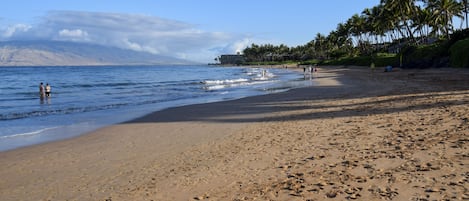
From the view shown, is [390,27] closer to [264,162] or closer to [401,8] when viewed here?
[401,8]

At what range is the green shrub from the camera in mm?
36438

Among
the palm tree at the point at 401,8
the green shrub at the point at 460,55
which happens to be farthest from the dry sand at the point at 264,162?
the palm tree at the point at 401,8

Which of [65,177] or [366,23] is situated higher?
[366,23]

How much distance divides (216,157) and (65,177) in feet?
9.03

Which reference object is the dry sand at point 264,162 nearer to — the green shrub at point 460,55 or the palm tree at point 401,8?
the green shrub at point 460,55

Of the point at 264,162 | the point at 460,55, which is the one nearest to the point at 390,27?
the point at 460,55

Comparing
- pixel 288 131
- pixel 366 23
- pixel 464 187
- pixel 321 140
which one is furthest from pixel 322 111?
pixel 366 23

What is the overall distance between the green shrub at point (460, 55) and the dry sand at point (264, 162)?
29372 millimetres

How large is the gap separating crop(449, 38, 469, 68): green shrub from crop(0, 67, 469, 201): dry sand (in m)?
29.4

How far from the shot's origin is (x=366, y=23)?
89.4 m

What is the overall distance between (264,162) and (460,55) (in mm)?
37874

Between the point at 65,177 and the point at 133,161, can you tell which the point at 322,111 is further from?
the point at 65,177

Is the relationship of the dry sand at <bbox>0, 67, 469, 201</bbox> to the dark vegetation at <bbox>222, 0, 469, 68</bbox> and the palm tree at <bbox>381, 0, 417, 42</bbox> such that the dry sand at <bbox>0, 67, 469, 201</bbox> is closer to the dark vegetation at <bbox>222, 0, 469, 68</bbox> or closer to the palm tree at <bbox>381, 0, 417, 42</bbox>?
the dark vegetation at <bbox>222, 0, 469, 68</bbox>

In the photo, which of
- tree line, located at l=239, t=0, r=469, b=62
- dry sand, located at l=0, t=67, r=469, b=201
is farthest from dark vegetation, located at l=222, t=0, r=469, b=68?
dry sand, located at l=0, t=67, r=469, b=201
